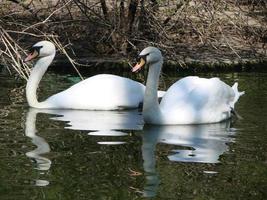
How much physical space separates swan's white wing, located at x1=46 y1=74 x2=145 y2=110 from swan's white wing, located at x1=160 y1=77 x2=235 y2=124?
1.06 m

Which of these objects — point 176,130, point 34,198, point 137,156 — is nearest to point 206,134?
point 176,130

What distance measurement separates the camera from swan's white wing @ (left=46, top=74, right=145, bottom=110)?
11.7 meters

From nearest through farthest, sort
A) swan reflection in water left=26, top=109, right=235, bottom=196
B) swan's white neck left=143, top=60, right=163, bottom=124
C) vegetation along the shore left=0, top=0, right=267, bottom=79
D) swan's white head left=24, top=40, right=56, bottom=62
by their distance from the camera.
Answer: swan reflection in water left=26, top=109, right=235, bottom=196, swan's white neck left=143, top=60, right=163, bottom=124, swan's white head left=24, top=40, right=56, bottom=62, vegetation along the shore left=0, top=0, right=267, bottom=79

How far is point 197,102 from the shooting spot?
10.6 meters

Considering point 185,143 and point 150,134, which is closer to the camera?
point 185,143

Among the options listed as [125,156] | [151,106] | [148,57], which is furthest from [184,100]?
[125,156]

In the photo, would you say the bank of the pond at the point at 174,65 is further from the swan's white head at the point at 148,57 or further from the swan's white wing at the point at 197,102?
the swan's white head at the point at 148,57

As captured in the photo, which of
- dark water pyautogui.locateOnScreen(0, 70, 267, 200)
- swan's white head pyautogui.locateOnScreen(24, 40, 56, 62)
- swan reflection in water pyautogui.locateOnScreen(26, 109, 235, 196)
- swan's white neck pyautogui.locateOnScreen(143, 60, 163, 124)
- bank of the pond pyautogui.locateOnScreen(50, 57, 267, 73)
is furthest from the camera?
bank of the pond pyautogui.locateOnScreen(50, 57, 267, 73)

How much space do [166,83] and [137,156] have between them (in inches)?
229

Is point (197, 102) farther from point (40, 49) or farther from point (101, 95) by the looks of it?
point (40, 49)

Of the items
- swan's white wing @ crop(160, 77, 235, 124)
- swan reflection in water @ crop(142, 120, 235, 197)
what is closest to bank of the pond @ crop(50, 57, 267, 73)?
swan's white wing @ crop(160, 77, 235, 124)

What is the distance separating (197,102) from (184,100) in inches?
6.8

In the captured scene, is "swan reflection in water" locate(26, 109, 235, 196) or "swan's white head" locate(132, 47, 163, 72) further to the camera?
"swan's white head" locate(132, 47, 163, 72)

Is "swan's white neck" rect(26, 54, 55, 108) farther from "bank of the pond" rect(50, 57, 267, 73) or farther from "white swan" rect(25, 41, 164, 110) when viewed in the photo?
"bank of the pond" rect(50, 57, 267, 73)
